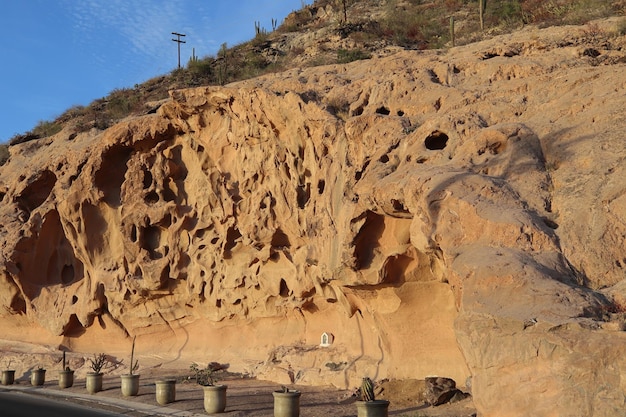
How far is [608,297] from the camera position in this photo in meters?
8.66

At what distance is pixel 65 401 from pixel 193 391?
3.06m

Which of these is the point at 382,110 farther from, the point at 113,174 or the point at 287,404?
the point at 113,174

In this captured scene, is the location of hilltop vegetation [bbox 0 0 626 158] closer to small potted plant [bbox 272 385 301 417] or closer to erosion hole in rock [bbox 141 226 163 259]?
erosion hole in rock [bbox 141 226 163 259]

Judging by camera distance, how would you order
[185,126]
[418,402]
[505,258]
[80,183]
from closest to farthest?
[505,258] < [418,402] < [185,126] < [80,183]

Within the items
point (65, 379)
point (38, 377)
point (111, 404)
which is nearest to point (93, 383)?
point (65, 379)

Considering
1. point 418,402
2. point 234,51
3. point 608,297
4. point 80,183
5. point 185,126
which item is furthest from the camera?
point 234,51

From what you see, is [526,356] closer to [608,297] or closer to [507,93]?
[608,297]

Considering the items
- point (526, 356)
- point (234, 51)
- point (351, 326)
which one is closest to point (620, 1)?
point (351, 326)

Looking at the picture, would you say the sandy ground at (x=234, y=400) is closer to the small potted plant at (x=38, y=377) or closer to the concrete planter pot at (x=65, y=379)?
the concrete planter pot at (x=65, y=379)

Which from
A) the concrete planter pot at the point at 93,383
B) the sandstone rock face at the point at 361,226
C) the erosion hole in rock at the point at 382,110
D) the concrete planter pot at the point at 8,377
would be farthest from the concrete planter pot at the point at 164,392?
the concrete planter pot at the point at 8,377

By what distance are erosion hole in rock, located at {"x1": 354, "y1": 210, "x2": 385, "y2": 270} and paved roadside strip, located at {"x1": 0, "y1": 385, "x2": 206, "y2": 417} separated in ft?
14.4

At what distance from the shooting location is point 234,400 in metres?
14.2

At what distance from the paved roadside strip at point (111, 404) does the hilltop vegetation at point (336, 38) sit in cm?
1054

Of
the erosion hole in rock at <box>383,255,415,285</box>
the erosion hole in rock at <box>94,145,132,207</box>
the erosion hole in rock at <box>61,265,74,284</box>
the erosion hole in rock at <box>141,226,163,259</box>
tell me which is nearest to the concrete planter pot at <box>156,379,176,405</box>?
the erosion hole in rock at <box>383,255,415,285</box>
